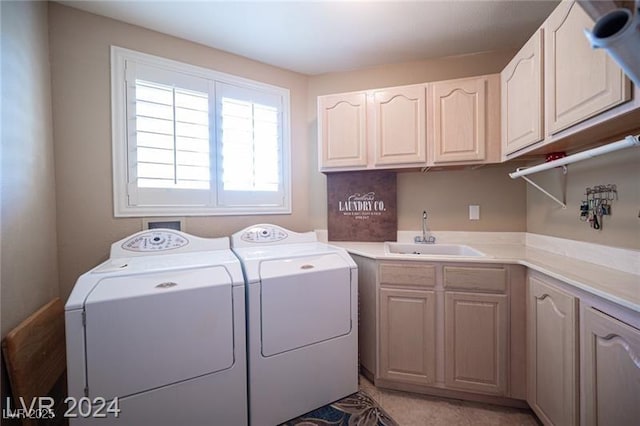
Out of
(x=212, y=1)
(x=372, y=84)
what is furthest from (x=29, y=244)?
(x=372, y=84)

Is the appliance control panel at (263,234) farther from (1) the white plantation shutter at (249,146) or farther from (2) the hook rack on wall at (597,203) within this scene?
(2) the hook rack on wall at (597,203)

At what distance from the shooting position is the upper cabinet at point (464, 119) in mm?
1851

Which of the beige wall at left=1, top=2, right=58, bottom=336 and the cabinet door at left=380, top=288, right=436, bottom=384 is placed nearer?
the beige wall at left=1, top=2, right=58, bottom=336

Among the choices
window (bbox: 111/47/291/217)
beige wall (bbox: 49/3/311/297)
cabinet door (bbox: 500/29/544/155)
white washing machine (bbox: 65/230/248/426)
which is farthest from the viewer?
window (bbox: 111/47/291/217)

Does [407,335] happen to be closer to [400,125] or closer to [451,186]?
[451,186]

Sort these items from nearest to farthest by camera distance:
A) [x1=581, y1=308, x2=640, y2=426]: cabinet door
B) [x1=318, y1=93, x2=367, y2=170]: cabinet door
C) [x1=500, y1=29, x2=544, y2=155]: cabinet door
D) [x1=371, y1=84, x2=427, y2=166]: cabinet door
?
[x1=581, y1=308, x2=640, y2=426]: cabinet door
[x1=500, y1=29, x2=544, y2=155]: cabinet door
[x1=371, y1=84, x2=427, y2=166]: cabinet door
[x1=318, y1=93, x2=367, y2=170]: cabinet door

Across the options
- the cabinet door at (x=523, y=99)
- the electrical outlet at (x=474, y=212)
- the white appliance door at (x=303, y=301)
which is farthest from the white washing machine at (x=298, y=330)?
Result: the cabinet door at (x=523, y=99)

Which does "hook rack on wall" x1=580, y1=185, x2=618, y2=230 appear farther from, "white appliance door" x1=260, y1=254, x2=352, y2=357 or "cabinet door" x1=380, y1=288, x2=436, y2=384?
"white appliance door" x1=260, y1=254, x2=352, y2=357

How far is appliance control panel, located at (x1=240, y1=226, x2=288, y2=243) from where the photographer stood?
2.04 m

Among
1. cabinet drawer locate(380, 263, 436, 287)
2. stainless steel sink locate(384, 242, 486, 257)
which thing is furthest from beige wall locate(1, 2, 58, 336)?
stainless steel sink locate(384, 242, 486, 257)

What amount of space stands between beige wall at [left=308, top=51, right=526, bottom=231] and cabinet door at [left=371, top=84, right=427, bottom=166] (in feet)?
1.21

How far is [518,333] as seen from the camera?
1.55m

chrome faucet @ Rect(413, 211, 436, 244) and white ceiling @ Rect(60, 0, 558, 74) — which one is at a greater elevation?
white ceiling @ Rect(60, 0, 558, 74)

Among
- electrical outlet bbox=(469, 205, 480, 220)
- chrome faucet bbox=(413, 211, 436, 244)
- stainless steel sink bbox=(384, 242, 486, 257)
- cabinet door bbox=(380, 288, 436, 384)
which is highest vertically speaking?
electrical outlet bbox=(469, 205, 480, 220)
